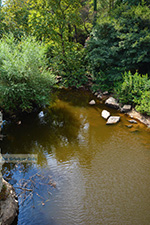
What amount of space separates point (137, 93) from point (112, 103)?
1.80 meters

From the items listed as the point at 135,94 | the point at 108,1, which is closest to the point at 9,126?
the point at 135,94

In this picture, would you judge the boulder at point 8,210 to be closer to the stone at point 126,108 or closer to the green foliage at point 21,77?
the green foliage at point 21,77

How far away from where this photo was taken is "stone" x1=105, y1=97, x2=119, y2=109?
11.7m

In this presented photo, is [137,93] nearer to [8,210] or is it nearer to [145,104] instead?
[145,104]

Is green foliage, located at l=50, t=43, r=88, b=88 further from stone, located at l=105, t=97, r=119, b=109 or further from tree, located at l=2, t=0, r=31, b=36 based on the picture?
tree, located at l=2, t=0, r=31, b=36

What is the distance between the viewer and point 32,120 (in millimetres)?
10477

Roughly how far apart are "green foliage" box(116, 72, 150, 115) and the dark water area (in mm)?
1153

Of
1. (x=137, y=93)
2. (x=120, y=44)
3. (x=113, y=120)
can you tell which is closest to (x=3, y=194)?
(x=113, y=120)

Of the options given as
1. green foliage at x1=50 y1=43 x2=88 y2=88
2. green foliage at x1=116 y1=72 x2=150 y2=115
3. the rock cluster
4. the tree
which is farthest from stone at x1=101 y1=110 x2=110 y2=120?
the tree

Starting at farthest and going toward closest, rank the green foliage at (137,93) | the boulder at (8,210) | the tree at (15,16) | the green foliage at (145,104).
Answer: the tree at (15,16) < the green foliage at (137,93) < the green foliage at (145,104) < the boulder at (8,210)

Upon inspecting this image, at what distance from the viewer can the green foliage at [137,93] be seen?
9867 millimetres

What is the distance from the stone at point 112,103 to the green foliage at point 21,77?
4263 mm

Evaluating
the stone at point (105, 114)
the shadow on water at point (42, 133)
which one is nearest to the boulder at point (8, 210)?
the shadow on water at point (42, 133)

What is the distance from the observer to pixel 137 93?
423 inches
